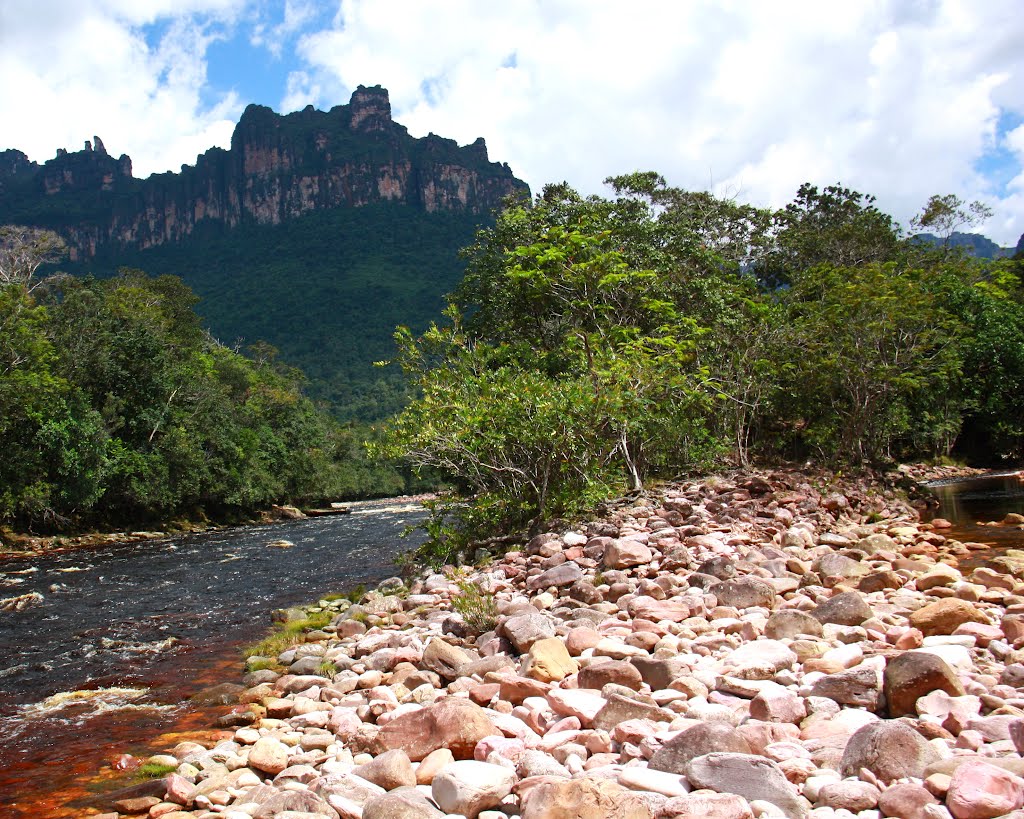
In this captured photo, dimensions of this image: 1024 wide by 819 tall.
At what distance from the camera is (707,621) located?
6191mm

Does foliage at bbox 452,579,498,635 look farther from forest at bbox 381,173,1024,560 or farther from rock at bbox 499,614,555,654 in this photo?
forest at bbox 381,173,1024,560

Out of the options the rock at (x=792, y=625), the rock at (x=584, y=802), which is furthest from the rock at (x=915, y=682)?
the rock at (x=584, y=802)

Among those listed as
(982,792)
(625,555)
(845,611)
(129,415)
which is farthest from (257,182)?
(982,792)

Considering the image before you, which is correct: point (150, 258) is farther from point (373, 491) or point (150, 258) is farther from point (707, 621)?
point (707, 621)

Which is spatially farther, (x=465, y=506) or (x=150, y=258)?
(x=150, y=258)

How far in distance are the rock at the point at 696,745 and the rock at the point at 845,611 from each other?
250 centimetres

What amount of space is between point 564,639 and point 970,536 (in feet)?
28.0

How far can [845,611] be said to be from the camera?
5.64 metres

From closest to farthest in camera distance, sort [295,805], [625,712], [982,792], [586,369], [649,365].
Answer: [982,792]
[295,805]
[625,712]
[649,365]
[586,369]

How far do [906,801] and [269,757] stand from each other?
135 inches

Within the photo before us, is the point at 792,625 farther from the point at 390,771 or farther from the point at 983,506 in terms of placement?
the point at 983,506

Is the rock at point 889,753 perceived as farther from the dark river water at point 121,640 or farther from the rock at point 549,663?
the dark river water at point 121,640

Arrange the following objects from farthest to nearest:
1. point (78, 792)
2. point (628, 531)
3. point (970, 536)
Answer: point (970, 536), point (628, 531), point (78, 792)

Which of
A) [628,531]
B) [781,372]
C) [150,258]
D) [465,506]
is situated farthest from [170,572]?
[150,258]
